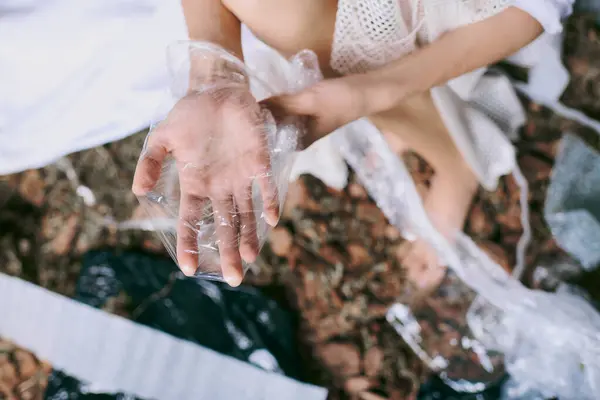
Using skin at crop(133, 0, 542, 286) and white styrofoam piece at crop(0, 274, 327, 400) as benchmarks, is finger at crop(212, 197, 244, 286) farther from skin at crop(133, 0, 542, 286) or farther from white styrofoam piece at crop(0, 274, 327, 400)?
white styrofoam piece at crop(0, 274, 327, 400)

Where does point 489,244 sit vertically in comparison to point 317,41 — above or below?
below

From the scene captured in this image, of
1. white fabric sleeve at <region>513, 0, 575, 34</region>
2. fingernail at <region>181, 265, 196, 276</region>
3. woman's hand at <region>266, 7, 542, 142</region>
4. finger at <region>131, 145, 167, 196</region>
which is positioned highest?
white fabric sleeve at <region>513, 0, 575, 34</region>

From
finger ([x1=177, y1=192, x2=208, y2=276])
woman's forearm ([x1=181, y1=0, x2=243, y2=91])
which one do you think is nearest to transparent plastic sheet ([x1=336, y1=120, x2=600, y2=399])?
woman's forearm ([x1=181, y1=0, x2=243, y2=91])

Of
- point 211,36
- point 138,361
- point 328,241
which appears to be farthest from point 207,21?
point 138,361

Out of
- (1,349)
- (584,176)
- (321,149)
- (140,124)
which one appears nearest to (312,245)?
(321,149)

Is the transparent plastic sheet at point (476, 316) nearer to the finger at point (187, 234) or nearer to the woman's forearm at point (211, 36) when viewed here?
the woman's forearm at point (211, 36)

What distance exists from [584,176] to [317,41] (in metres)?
0.57

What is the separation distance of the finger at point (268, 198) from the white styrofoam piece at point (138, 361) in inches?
18.8

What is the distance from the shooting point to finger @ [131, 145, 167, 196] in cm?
49

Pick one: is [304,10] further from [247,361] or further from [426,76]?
[247,361]

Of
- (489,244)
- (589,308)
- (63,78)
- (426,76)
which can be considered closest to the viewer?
(426,76)

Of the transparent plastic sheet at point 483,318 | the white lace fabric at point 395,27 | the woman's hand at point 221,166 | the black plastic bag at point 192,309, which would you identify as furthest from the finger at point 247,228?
A: the black plastic bag at point 192,309

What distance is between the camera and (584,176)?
929mm

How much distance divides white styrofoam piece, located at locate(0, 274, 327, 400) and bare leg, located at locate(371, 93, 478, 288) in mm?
347
